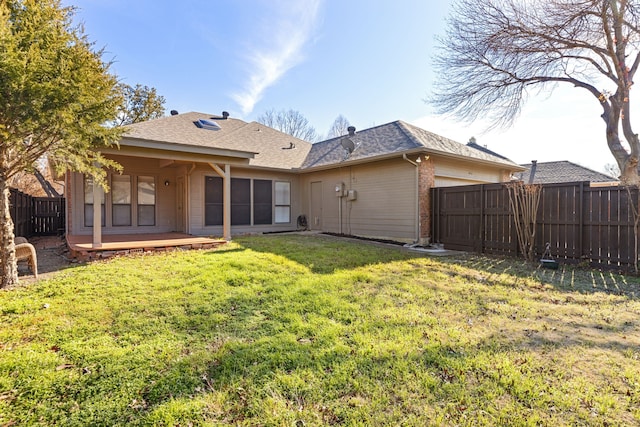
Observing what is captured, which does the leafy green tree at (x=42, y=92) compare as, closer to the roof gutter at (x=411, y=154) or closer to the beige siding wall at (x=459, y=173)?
the roof gutter at (x=411, y=154)

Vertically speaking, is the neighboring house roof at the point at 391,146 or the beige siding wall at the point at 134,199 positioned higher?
Result: the neighboring house roof at the point at 391,146

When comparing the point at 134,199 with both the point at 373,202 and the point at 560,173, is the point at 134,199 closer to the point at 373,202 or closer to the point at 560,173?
the point at 373,202

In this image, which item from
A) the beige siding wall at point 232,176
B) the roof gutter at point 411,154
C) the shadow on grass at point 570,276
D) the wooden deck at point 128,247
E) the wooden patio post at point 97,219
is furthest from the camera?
the beige siding wall at point 232,176

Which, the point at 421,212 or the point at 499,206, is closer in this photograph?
the point at 499,206

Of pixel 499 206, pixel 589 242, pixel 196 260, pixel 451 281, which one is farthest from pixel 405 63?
pixel 196 260

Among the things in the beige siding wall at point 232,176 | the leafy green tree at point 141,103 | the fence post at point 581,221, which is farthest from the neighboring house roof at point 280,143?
the leafy green tree at point 141,103

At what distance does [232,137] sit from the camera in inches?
514

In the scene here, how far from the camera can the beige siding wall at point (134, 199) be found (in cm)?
983

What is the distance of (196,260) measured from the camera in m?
6.50

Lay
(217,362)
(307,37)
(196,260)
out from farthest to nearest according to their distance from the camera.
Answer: (307,37)
(196,260)
(217,362)

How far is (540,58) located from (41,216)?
20494 mm

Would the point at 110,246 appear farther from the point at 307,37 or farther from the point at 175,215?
the point at 307,37

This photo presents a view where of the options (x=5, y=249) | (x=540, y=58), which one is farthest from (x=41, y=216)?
(x=540, y=58)

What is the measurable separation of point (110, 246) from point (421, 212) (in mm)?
8149
